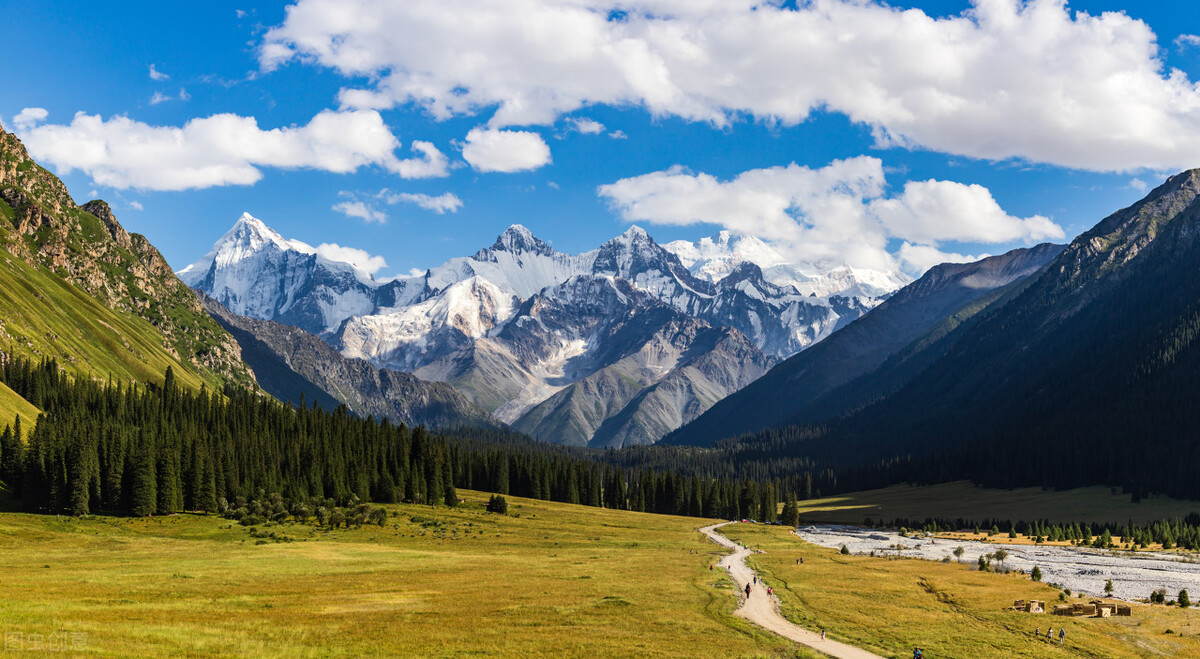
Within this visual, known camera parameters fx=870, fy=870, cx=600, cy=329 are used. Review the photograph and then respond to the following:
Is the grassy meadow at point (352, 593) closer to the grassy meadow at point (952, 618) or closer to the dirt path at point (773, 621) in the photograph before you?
the dirt path at point (773, 621)

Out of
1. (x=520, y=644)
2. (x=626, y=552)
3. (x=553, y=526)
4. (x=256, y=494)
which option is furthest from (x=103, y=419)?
(x=520, y=644)

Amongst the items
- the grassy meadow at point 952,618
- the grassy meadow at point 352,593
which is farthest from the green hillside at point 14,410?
the grassy meadow at point 952,618

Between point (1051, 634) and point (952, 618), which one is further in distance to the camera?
point (952, 618)

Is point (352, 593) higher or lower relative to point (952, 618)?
higher

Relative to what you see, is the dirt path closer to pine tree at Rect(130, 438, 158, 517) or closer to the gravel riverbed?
the gravel riverbed

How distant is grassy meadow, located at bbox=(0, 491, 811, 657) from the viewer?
50.9 m

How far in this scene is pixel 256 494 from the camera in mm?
149875

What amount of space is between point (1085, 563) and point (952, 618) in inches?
3222

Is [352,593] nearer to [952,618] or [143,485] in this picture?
[952,618]

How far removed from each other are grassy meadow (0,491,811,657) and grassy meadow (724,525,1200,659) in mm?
8071

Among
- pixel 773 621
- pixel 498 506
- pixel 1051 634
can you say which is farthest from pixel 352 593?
pixel 498 506

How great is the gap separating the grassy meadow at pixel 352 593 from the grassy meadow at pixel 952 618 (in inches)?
Result: 318

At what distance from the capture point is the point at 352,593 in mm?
73000

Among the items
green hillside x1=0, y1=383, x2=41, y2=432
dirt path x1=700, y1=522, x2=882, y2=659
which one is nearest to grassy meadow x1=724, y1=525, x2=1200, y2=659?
dirt path x1=700, y1=522, x2=882, y2=659
